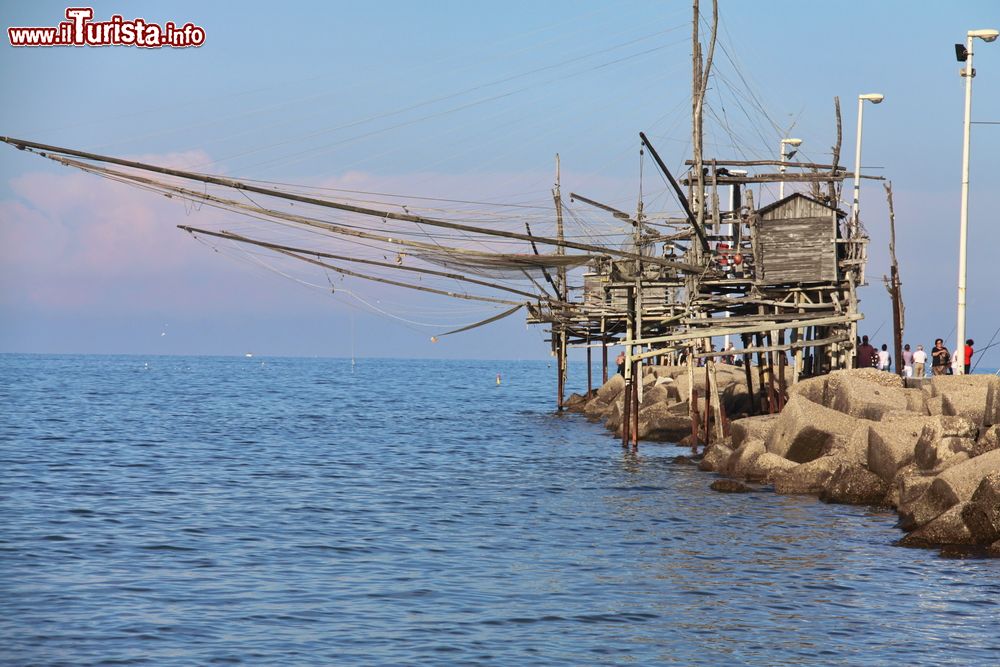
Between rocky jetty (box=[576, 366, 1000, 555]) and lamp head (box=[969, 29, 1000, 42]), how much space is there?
8.46m

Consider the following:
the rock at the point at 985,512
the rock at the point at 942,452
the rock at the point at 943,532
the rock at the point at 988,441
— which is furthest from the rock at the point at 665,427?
the rock at the point at 985,512

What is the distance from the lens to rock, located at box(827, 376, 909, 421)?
2636cm

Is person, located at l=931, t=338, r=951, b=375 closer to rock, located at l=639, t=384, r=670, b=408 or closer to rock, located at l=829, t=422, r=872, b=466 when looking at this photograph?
rock, located at l=639, t=384, r=670, b=408

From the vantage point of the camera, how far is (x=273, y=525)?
21.5m

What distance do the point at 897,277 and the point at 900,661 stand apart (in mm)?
28371

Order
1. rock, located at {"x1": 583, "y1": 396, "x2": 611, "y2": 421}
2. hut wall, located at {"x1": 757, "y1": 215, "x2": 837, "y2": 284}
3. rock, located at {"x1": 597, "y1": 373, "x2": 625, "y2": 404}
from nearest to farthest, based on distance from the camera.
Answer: hut wall, located at {"x1": 757, "y1": 215, "x2": 837, "y2": 284}, rock, located at {"x1": 583, "y1": 396, "x2": 611, "y2": 421}, rock, located at {"x1": 597, "y1": 373, "x2": 625, "y2": 404}

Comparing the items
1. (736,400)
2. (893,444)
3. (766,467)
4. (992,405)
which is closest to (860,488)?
(893,444)

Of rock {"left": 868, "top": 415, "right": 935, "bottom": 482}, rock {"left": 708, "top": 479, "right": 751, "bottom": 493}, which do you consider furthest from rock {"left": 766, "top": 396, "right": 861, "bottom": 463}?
rock {"left": 868, "top": 415, "right": 935, "bottom": 482}

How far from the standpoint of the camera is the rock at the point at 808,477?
2422 cm

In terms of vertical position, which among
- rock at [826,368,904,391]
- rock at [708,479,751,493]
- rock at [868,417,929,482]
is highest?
rock at [826,368,904,391]

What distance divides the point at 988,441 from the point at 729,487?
18.7ft

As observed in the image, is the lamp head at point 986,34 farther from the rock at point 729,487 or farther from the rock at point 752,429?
the rock at point 729,487

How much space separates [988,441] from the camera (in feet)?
69.8

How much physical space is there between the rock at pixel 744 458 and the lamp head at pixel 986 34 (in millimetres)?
11469
